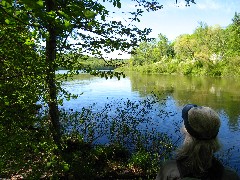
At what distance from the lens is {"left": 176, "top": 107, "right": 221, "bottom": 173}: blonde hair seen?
2734 millimetres

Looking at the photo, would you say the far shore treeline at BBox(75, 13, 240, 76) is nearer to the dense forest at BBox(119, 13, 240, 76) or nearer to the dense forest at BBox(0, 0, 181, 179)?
the dense forest at BBox(119, 13, 240, 76)

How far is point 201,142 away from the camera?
9.11 feet

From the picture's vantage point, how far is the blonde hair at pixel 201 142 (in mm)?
2734

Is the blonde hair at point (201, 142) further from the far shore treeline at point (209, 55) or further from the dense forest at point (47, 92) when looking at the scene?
the far shore treeline at point (209, 55)

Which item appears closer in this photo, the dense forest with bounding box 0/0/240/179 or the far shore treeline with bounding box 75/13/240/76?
the dense forest with bounding box 0/0/240/179

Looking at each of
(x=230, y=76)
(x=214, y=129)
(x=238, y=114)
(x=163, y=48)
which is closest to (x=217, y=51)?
(x=230, y=76)

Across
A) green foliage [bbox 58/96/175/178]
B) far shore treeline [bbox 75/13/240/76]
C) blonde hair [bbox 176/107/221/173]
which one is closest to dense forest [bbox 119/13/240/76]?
far shore treeline [bbox 75/13/240/76]

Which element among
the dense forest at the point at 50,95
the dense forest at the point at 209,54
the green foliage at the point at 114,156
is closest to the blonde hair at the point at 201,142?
the dense forest at the point at 50,95

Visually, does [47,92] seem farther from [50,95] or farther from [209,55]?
[209,55]

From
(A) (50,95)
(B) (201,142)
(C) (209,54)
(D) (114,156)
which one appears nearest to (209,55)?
(C) (209,54)

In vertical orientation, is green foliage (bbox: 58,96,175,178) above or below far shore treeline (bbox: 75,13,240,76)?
below

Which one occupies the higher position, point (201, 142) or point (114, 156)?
point (201, 142)

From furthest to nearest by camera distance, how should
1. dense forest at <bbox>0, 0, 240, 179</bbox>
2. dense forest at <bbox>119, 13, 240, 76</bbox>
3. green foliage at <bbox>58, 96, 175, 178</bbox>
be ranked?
dense forest at <bbox>119, 13, 240, 76</bbox>, green foliage at <bbox>58, 96, 175, 178</bbox>, dense forest at <bbox>0, 0, 240, 179</bbox>

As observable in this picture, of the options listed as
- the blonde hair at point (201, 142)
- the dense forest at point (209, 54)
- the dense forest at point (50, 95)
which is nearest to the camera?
the blonde hair at point (201, 142)
